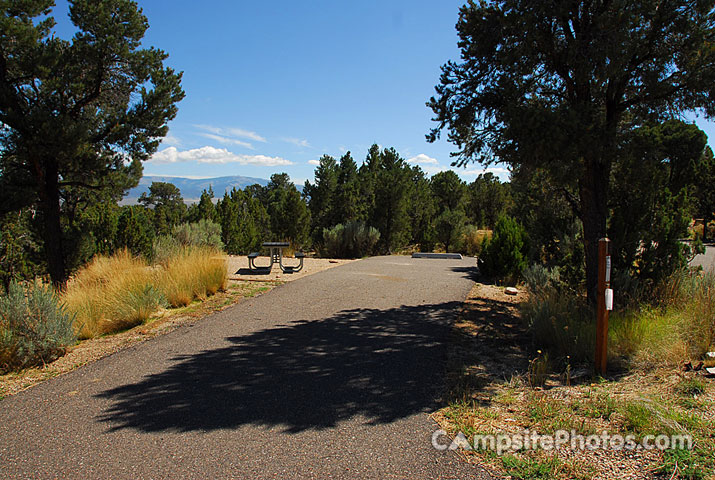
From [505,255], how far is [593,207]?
209 inches

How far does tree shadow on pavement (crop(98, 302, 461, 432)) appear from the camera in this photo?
11.3ft

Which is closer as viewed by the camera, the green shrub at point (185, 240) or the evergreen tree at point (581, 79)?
the evergreen tree at point (581, 79)

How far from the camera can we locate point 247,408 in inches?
141

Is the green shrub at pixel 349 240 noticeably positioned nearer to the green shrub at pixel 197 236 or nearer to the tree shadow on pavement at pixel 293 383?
the green shrub at pixel 197 236

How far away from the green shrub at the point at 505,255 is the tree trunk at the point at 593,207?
5.01 meters

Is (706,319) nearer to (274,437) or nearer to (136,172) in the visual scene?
(274,437)

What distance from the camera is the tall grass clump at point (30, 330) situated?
483 cm

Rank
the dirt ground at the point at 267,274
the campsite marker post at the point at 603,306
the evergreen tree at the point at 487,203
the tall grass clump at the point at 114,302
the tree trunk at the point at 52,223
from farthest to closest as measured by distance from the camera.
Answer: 1. the evergreen tree at the point at 487,203
2. the dirt ground at the point at 267,274
3. the tree trunk at the point at 52,223
4. the tall grass clump at the point at 114,302
5. the campsite marker post at the point at 603,306

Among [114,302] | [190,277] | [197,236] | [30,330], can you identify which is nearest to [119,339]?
[114,302]

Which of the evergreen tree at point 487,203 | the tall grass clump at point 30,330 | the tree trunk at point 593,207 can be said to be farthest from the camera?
the evergreen tree at point 487,203

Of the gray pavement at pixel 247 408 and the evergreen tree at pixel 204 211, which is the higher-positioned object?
the evergreen tree at pixel 204 211

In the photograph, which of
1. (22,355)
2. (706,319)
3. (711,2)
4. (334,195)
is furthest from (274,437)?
(334,195)

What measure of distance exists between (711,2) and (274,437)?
655 cm

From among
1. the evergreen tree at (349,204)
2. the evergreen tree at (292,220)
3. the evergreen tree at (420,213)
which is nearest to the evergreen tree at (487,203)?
the evergreen tree at (420,213)
